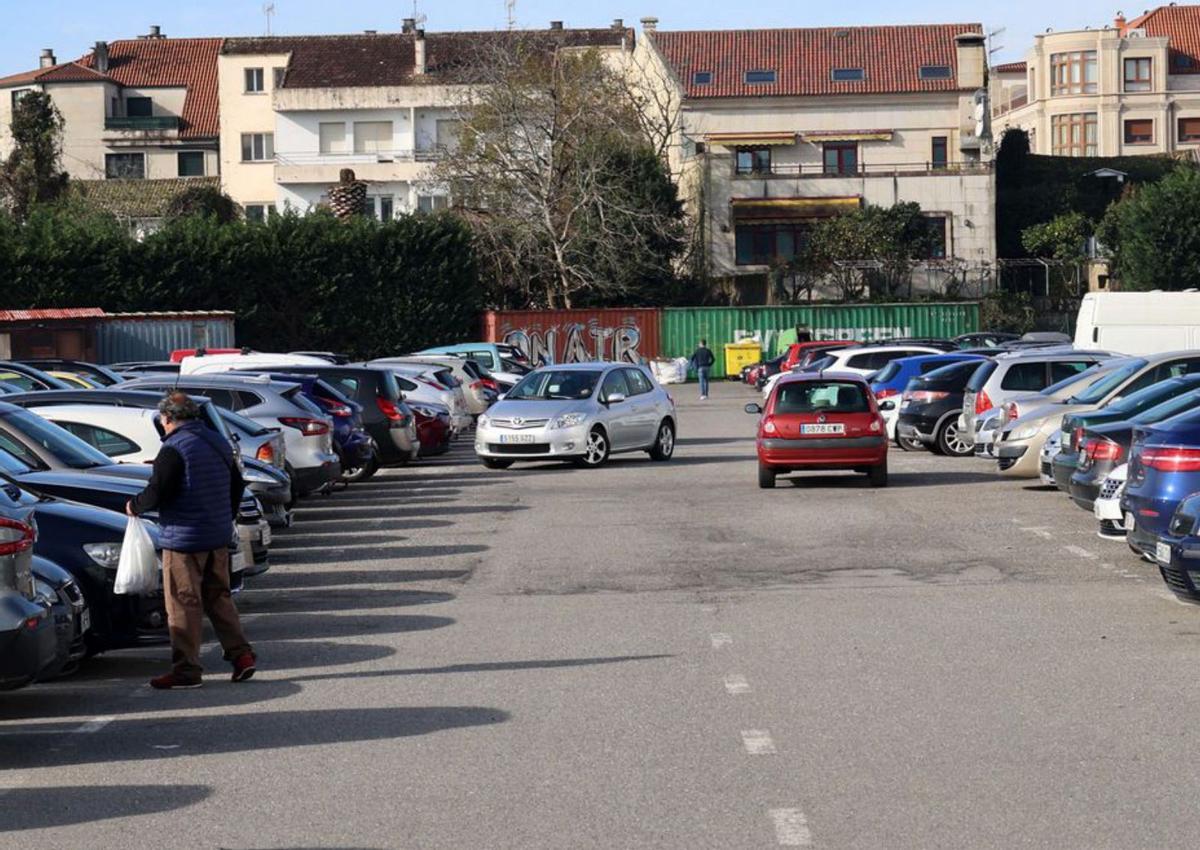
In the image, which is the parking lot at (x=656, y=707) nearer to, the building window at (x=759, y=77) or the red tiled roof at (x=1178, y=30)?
the building window at (x=759, y=77)

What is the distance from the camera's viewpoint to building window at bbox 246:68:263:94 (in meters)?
85.2

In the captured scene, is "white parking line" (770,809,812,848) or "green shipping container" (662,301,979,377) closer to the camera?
"white parking line" (770,809,812,848)

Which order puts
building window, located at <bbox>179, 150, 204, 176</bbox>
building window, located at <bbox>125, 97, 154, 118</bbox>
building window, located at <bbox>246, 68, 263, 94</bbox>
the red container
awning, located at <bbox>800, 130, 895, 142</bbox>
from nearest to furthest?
the red container, awning, located at <bbox>800, 130, 895, 142</bbox>, building window, located at <bbox>246, 68, 263, 94</bbox>, building window, located at <bbox>179, 150, 204, 176</bbox>, building window, located at <bbox>125, 97, 154, 118</bbox>

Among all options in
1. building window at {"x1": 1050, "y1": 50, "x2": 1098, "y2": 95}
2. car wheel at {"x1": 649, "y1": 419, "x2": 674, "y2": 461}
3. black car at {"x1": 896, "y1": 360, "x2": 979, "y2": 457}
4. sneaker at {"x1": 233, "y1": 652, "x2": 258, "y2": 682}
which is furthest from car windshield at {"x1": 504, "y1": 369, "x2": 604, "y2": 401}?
building window at {"x1": 1050, "y1": 50, "x2": 1098, "y2": 95}

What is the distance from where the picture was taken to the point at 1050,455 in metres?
20.6

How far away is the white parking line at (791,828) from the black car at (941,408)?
2102cm

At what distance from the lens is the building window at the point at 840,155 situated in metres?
78.6

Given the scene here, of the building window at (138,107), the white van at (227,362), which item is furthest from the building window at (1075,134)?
the white van at (227,362)

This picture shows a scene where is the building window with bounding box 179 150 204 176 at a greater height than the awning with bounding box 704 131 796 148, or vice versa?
the building window with bounding box 179 150 204 176

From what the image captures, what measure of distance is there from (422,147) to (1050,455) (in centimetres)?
6361

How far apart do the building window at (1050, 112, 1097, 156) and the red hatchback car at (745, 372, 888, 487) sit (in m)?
83.0

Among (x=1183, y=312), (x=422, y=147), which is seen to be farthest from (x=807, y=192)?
(x=1183, y=312)

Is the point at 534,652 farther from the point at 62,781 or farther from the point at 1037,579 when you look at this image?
the point at 1037,579

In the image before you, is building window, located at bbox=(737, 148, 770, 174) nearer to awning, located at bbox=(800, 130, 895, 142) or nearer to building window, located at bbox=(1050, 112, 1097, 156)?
awning, located at bbox=(800, 130, 895, 142)
